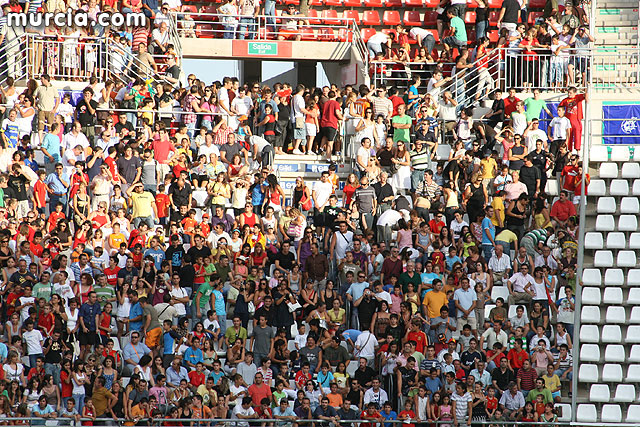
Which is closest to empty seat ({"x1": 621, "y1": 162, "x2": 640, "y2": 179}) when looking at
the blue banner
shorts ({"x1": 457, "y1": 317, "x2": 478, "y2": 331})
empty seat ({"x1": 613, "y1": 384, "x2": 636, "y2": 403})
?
the blue banner

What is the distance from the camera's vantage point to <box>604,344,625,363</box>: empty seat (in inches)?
706

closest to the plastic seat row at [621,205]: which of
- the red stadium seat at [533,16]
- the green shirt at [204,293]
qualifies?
the green shirt at [204,293]

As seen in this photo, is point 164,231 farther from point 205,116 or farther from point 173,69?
point 173,69

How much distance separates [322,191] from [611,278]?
16.5 ft

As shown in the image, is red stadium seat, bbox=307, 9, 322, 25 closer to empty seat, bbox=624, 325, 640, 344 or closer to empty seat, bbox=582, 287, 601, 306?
empty seat, bbox=582, 287, 601, 306

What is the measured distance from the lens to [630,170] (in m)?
20.4

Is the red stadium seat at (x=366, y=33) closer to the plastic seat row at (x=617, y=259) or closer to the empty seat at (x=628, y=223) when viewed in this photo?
the empty seat at (x=628, y=223)

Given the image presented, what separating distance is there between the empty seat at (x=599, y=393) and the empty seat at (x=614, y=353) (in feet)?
1.55

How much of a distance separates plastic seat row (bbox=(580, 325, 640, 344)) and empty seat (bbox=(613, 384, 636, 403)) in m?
0.78

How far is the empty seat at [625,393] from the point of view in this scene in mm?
17469

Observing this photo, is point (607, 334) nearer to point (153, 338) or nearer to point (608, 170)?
point (608, 170)

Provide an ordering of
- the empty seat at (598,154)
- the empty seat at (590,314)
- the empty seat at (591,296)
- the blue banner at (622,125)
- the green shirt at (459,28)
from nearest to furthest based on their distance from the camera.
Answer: the empty seat at (590,314) < the empty seat at (591,296) < the empty seat at (598,154) < the blue banner at (622,125) < the green shirt at (459,28)

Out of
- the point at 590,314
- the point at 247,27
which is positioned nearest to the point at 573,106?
the point at 590,314

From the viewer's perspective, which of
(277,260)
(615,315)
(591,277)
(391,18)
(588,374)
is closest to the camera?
(588,374)
